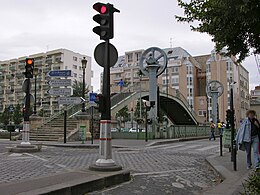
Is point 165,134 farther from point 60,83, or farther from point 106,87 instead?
point 106,87

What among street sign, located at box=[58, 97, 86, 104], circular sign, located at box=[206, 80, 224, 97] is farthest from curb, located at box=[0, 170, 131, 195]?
circular sign, located at box=[206, 80, 224, 97]

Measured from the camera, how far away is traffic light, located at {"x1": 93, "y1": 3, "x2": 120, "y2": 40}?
26.3 feet

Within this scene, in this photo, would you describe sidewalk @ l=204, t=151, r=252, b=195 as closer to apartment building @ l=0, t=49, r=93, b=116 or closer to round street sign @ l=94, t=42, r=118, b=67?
round street sign @ l=94, t=42, r=118, b=67

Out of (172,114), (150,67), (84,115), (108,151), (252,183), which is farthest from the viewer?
(172,114)

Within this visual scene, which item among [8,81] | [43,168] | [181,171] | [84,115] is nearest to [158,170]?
[181,171]

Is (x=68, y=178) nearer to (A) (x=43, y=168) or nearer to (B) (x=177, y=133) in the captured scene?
(A) (x=43, y=168)

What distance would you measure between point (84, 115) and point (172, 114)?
105ft

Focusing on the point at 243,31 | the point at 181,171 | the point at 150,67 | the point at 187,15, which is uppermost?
the point at 150,67

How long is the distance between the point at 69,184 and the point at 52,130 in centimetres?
2121

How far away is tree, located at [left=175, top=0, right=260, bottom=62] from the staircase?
57.3 feet

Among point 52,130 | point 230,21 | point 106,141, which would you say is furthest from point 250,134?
point 52,130

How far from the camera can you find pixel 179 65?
311 ft

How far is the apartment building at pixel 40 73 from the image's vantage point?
105500 millimetres

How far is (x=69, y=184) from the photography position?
5.95m
